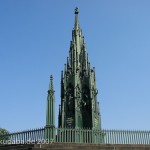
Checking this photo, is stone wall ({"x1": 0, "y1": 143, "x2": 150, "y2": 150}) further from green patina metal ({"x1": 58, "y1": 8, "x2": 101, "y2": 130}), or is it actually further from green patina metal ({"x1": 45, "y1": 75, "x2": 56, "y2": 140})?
green patina metal ({"x1": 58, "y1": 8, "x2": 101, "y2": 130})

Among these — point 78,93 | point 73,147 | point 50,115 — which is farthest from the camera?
point 78,93

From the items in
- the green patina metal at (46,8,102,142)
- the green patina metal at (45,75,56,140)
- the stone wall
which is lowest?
the stone wall

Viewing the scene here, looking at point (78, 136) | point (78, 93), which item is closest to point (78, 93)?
point (78, 93)

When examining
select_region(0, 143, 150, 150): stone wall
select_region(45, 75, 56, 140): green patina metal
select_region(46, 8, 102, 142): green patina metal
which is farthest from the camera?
select_region(46, 8, 102, 142): green patina metal

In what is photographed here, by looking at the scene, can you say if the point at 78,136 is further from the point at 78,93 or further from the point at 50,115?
the point at 78,93

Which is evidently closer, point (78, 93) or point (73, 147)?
point (73, 147)

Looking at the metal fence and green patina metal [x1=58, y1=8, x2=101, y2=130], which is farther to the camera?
green patina metal [x1=58, y1=8, x2=101, y2=130]

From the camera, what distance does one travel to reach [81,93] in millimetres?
38250

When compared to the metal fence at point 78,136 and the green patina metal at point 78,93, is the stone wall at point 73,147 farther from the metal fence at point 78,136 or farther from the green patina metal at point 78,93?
the green patina metal at point 78,93

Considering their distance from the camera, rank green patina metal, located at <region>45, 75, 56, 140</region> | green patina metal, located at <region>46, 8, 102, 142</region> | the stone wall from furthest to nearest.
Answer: green patina metal, located at <region>46, 8, 102, 142</region>, green patina metal, located at <region>45, 75, 56, 140</region>, the stone wall

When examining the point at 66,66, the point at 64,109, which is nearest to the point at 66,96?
the point at 64,109

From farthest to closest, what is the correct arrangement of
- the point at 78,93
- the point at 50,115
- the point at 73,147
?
the point at 78,93
the point at 50,115
the point at 73,147

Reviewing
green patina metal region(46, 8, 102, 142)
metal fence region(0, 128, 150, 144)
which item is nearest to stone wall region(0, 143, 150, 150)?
metal fence region(0, 128, 150, 144)

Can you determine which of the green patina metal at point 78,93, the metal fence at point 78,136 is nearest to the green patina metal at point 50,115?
the metal fence at point 78,136
